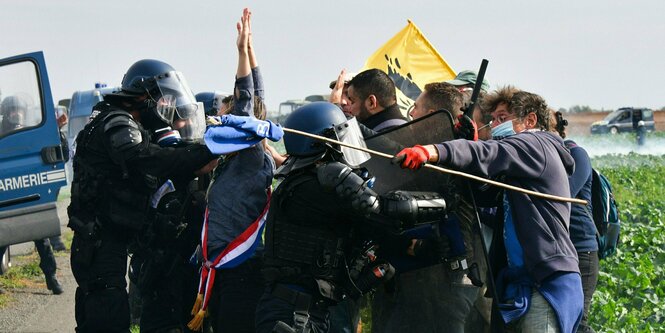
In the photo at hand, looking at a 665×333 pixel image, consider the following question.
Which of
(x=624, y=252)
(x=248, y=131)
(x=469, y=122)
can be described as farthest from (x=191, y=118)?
(x=624, y=252)

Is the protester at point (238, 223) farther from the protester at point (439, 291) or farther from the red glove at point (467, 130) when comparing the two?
the red glove at point (467, 130)

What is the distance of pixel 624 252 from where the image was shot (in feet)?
35.7

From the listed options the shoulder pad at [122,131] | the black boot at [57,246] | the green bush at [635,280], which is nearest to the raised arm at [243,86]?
the shoulder pad at [122,131]

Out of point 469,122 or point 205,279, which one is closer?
point 469,122

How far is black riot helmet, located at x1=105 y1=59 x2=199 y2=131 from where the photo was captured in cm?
646

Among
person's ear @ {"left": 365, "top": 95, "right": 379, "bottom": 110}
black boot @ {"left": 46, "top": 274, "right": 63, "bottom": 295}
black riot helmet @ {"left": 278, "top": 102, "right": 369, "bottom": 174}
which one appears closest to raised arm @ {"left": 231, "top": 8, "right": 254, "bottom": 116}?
person's ear @ {"left": 365, "top": 95, "right": 379, "bottom": 110}

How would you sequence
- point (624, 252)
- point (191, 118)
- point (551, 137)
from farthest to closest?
point (624, 252) < point (191, 118) < point (551, 137)

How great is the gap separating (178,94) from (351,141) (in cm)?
194

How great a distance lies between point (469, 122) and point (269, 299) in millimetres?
1303

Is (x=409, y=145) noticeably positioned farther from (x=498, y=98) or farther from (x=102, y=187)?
(x=102, y=187)

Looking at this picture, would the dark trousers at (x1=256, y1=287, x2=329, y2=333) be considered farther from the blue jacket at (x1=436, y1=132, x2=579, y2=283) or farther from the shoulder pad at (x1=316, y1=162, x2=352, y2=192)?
the blue jacket at (x1=436, y1=132, x2=579, y2=283)

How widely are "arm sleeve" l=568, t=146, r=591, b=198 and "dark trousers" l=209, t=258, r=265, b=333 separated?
1.88 meters

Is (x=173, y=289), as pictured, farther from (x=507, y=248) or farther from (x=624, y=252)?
(x=624, y=252)

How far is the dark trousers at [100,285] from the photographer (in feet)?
20.4
